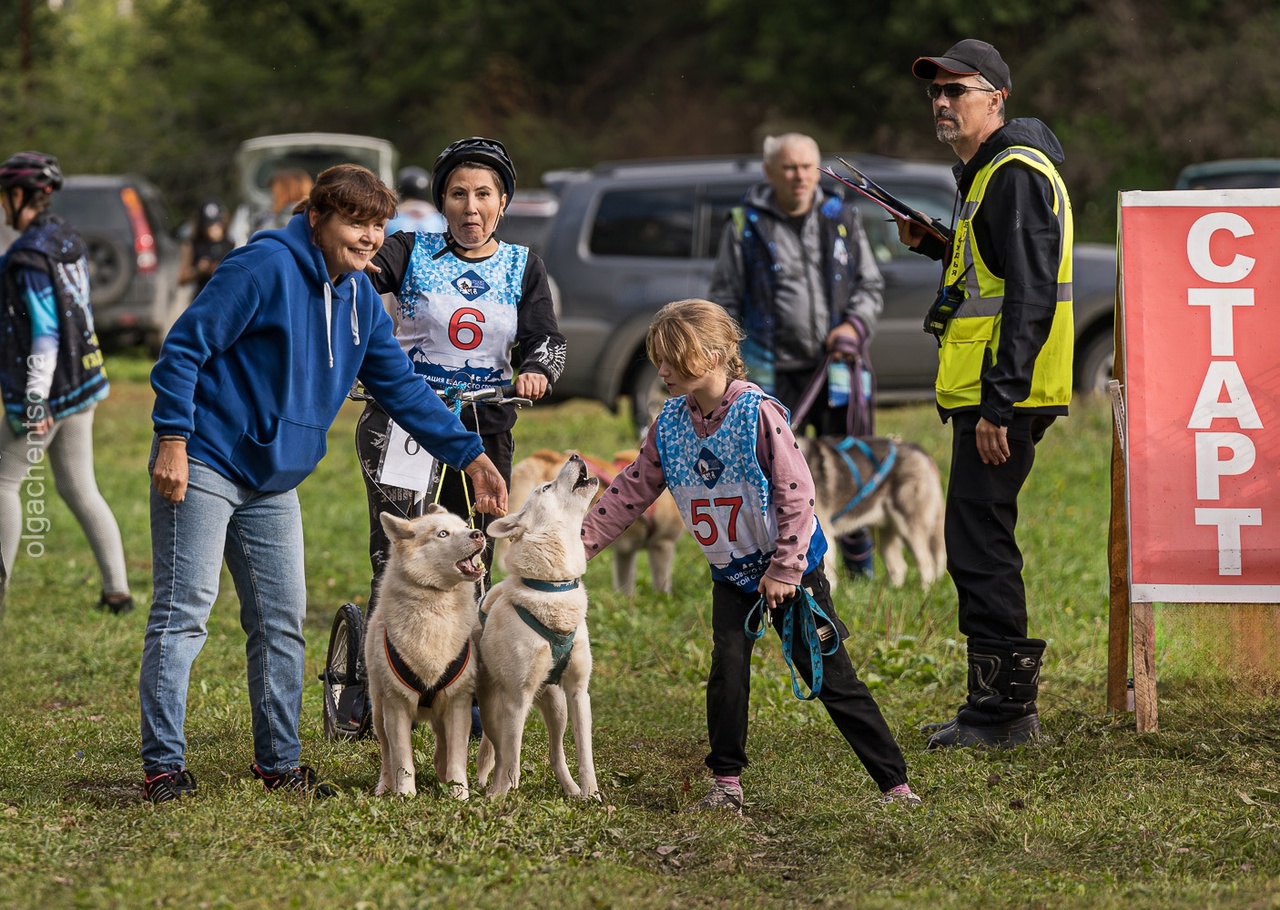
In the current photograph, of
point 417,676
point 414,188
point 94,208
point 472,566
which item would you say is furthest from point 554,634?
point 94,208

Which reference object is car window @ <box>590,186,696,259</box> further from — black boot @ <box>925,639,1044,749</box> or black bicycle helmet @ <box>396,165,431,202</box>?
black boot @ <box>925,639,1044,749</box>

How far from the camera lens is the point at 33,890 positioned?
11.0ft

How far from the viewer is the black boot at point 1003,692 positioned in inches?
192

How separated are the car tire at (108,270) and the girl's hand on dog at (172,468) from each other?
1414 cm

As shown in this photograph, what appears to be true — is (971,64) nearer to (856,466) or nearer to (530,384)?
(530,384)

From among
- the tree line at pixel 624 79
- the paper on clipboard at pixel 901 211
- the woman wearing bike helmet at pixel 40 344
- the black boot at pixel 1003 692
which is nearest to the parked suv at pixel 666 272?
the woman wearing bike helmet at pixel 40 344

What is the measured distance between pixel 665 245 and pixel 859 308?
475cm

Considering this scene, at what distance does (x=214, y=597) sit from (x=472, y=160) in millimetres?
1685

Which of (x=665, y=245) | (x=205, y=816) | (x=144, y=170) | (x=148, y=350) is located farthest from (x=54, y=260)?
(x=144, y=170)

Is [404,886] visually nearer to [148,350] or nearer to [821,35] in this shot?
[148,350]

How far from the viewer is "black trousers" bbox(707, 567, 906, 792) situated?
4.23 metres

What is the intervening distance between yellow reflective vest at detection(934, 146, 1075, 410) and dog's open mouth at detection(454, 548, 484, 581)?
1.74m

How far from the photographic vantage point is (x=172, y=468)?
391cm

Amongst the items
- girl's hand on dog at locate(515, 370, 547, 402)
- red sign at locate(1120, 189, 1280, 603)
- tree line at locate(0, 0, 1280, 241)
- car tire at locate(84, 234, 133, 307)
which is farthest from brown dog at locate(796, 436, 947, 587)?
tree line at locate(0, 0, 1280, 241)
